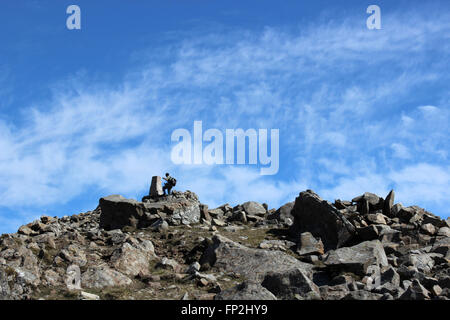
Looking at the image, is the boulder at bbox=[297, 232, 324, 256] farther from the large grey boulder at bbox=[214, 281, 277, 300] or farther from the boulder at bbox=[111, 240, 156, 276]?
the large grey boulder at bbox=[214, 281, 277, 300]

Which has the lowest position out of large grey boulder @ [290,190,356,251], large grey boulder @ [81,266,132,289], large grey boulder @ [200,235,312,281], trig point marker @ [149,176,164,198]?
large grey boulder @ [81,266,132,289]

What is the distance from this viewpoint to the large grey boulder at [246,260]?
16.7 m

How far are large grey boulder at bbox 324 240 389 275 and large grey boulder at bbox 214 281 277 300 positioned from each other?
4239mm

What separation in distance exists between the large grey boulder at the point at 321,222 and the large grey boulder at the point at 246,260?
→ 3627 millimetres

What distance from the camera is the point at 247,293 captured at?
12859mm

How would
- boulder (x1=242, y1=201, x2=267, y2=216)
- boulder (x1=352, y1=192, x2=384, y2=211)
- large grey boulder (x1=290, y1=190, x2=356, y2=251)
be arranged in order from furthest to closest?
boulder (x1=242, y1=201, x2=267, y2=216), boulder (x1=352, y1=192, x2=384, y2=211), large grey boulder (x1=290, y1=190, x2=356, y2=251)

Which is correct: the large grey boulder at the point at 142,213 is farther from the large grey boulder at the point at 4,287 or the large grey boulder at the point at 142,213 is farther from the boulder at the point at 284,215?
the large grey boulder at the point at 4,287

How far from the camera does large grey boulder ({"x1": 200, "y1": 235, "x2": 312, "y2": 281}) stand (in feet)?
54.6

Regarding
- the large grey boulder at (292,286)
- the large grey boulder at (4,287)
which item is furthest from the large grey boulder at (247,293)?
the large grey boulder at (4,287)

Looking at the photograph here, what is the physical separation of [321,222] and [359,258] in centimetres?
496

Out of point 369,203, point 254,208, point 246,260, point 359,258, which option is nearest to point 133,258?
point 246,260

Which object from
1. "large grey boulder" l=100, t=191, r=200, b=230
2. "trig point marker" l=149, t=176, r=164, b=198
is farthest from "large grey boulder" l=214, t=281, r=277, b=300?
"trig point marker" l=149, t=176, r=164, b=198

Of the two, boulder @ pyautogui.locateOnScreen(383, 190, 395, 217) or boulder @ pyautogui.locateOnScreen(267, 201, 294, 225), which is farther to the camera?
boulder @ pyautogui.locateOnScreen(267, 201, 294, 225)
